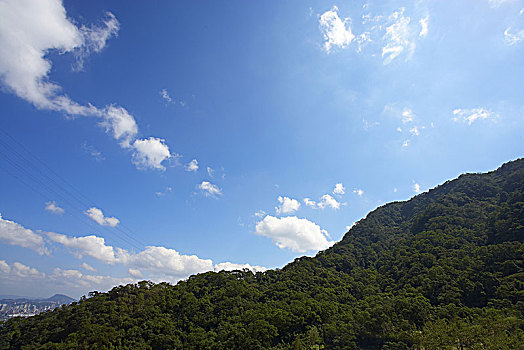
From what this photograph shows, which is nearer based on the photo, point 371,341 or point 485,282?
point 371,341

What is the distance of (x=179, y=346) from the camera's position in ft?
147

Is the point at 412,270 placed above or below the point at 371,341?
above

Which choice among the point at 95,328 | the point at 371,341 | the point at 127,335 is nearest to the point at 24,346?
the point at 95,328

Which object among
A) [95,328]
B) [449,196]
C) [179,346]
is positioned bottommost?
[179,346]

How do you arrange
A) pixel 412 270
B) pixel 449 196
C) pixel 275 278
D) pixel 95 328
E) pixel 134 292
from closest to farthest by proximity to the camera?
pixel 95 328
pixel 134 292
pixel 412 270
pixel 275 278
pixel 449 196

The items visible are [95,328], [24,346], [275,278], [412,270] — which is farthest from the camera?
[275,278]

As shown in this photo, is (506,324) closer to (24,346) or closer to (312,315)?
(312,315)

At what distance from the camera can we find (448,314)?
4238 centimetres

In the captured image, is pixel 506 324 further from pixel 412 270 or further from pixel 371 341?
pixel 412 270

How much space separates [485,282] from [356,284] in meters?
26.5

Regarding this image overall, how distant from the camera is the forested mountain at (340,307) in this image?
4025 cm

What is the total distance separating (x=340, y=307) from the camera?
5516 cm

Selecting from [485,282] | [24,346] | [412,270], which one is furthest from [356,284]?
[24,346]

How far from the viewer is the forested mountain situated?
40.2 metres
